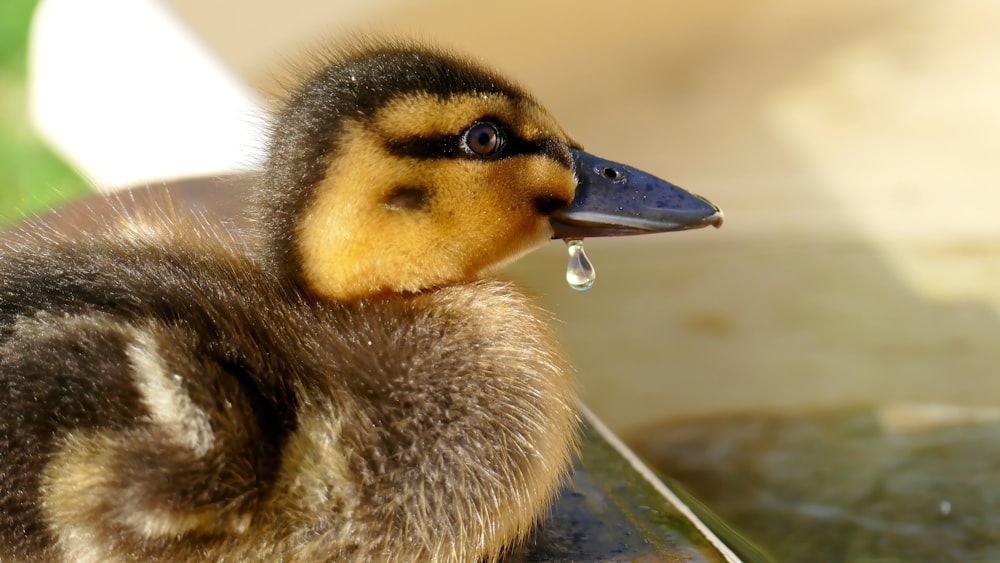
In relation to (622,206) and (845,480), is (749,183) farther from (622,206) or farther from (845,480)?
(622,206)

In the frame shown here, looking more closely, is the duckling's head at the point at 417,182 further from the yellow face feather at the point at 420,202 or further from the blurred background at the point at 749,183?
the blurred background at the point at 749,183

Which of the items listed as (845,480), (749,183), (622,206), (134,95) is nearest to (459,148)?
(622,206)

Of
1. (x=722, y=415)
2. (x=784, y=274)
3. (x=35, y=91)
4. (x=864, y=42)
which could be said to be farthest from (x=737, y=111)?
(x=35, y=91)

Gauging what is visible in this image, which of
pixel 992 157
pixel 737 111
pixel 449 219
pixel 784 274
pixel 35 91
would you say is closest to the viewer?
pixel 449 219

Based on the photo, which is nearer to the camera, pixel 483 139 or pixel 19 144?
pixel 483 139

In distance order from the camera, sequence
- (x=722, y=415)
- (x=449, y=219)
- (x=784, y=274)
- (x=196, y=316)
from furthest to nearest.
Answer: (x=784, y=274) → (x=722, y=415) → (x=449, y=219) → (x=196, y=316)

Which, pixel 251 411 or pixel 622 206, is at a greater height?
pixel 622 206

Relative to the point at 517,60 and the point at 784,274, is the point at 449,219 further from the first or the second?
the point at 517,60
